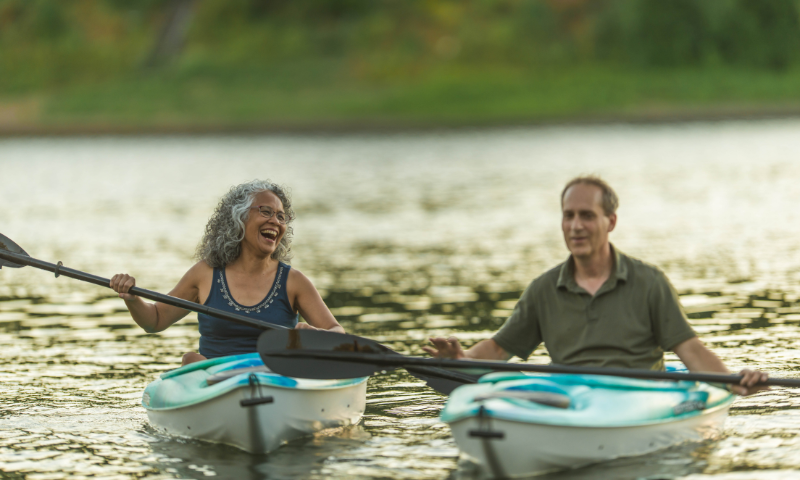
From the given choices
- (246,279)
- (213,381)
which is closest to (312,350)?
(213,381)

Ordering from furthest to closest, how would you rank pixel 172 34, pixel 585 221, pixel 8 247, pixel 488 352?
pixel 172 34, pixel 8 247, pixel 488 352, pixel 585 221

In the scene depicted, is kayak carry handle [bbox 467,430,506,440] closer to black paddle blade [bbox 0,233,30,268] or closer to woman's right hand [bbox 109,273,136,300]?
woman's right hand [bbox 109,273,136,300]

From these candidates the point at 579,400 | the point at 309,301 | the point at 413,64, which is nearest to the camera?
the point at 579,400

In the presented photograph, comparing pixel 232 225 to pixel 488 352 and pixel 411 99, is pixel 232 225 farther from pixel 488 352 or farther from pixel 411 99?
pixel 411 99

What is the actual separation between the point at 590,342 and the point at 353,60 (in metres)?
57.7

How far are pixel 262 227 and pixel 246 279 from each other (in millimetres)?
359

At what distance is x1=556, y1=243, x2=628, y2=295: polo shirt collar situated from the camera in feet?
21.7

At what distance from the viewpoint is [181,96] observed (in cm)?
6069

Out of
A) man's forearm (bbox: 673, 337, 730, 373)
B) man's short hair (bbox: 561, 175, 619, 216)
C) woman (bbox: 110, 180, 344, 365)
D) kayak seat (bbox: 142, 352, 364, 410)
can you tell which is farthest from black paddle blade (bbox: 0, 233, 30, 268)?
man's forearm (bbox: 673, 337, 730, 373)

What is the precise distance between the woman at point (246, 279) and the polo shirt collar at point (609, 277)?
1509 millimetres

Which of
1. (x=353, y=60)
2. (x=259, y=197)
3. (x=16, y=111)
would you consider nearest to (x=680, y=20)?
(x=353, y=60)

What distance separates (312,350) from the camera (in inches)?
278

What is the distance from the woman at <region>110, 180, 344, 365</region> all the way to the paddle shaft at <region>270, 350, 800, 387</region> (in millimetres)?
491

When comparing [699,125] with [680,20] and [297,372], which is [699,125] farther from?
[297,372]
